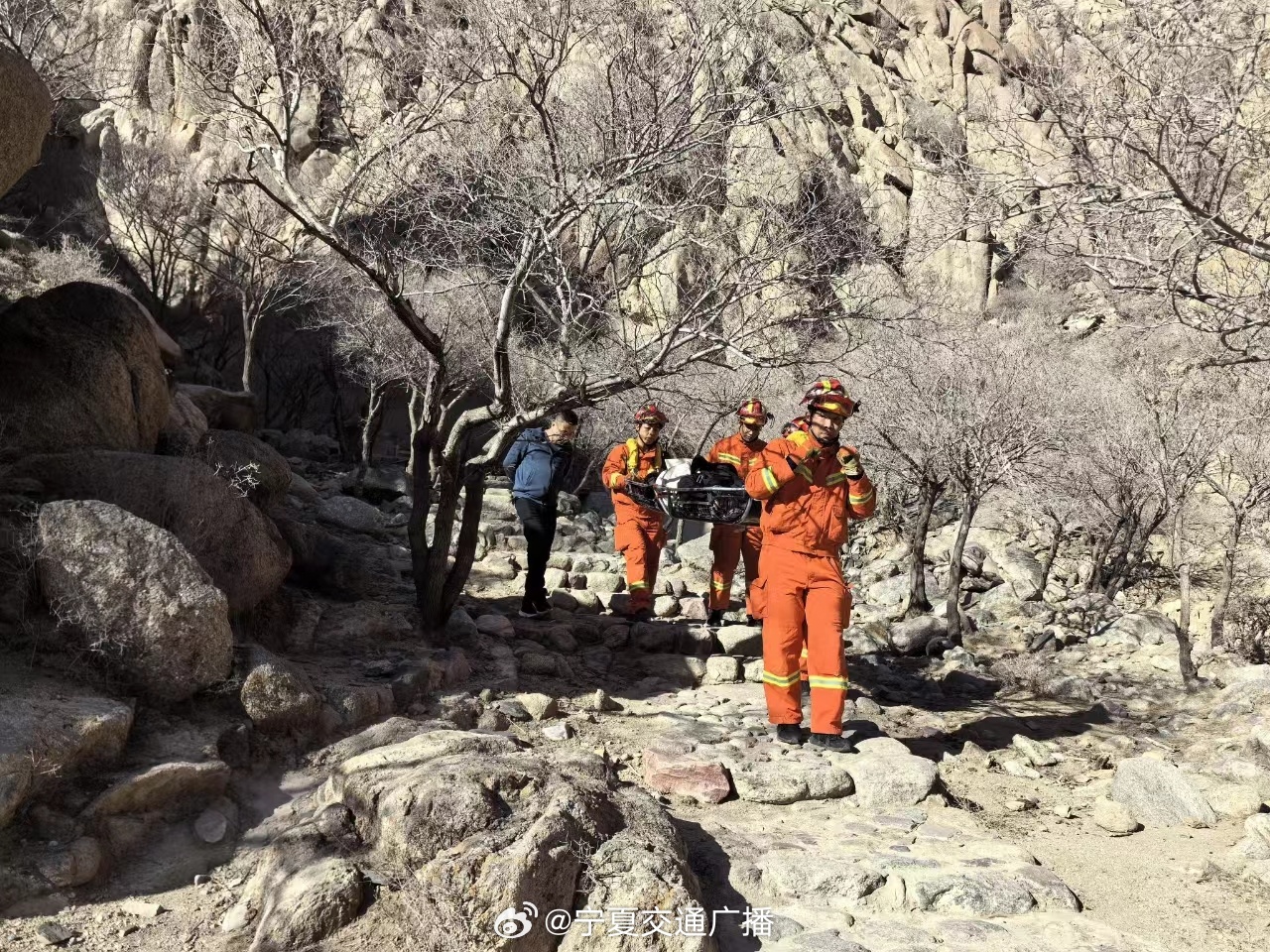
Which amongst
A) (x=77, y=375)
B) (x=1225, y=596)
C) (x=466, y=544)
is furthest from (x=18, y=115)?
(x=1225, y=596)

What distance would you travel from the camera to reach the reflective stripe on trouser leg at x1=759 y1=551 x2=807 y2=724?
5113mm

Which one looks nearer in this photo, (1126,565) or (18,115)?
(18,115)

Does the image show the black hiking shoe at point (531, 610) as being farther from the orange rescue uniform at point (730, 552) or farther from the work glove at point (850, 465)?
the work glove at point (850, 465)

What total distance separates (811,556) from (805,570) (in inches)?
3.5

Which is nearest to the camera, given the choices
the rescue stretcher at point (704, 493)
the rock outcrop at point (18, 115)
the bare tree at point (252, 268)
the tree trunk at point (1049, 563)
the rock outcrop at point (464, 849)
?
the rock outcrop at point (464, 849)

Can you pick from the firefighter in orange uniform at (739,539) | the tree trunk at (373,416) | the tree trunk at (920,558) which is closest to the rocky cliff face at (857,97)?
the firefighter in orange uniform at (739,539)

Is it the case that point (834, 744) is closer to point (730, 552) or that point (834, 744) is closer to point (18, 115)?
point (730, 552)

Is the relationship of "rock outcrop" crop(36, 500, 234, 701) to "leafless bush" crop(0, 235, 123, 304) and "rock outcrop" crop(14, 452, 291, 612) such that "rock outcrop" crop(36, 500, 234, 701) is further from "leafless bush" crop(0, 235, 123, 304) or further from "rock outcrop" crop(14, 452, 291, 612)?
"leafless bush" crop(0, 235, 123, 304)

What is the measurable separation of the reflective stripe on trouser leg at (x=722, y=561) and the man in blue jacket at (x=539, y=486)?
139cm

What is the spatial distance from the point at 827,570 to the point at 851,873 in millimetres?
1782

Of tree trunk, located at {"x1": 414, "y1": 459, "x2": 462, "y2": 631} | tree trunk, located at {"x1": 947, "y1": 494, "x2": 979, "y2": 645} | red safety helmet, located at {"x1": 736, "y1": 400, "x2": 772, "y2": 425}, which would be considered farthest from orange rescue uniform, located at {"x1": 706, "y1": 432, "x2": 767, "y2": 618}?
tree trunk, located at {"x1": 947, "y1": 494, "x2": 979, "y2": 645}

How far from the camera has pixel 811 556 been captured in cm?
515

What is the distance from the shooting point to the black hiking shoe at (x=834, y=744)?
509 cm

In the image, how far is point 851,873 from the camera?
12.1 feet
